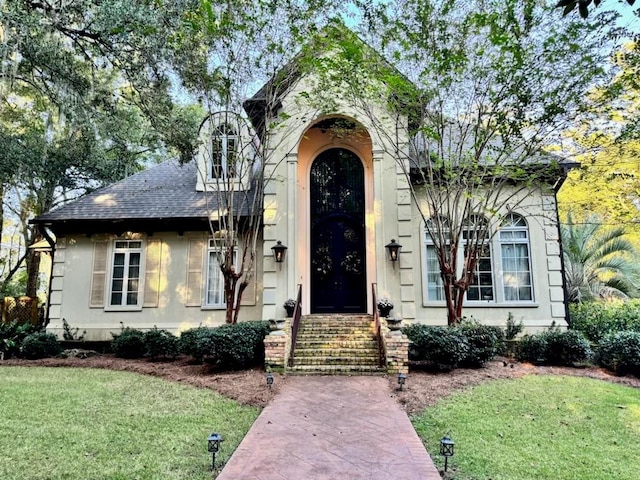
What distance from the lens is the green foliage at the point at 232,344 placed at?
26.6 feet

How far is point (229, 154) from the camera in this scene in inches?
396

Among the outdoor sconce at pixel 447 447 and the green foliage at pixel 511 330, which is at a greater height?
the green foliage at pixel 511 330

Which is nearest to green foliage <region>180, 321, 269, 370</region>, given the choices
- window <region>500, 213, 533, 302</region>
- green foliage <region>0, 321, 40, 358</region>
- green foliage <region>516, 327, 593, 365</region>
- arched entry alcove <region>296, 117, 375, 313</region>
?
arched entry alcove <region>296, 117, 375, 313</region>

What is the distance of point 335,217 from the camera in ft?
38.2

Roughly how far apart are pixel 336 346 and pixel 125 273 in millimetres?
6810

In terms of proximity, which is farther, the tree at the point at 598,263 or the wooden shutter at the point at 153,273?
the tree at the point at 598,263

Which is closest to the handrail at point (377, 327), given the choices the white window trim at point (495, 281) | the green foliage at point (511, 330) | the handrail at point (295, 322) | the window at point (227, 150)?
the white window trim at point (495, 281)

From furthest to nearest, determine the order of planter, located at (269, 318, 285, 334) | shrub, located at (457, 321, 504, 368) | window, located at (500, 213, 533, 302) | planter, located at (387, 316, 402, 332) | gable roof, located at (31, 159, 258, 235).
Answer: gable roof, located at (31, 159, 258, 235)
window, located at (500, 213, 533, 302)
planter, located at (387, 316, 402, 332)
planter, located at (269, 318, 285, 334)
shrub, located at (457, 321, 504, 368)

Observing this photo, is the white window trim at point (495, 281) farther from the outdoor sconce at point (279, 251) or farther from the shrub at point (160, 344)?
the shrub at point (160, 344)

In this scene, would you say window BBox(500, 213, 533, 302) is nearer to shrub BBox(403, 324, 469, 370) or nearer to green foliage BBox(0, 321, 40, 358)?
shrub BBox(403, 324, 469, 370)

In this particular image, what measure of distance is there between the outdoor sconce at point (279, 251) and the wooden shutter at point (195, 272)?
2590 millimetres

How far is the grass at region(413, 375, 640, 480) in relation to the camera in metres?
4.05

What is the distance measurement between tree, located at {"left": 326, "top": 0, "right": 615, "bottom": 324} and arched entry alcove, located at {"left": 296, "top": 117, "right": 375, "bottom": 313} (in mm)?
2218

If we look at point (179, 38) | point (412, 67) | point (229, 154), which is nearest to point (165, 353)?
point (229, 154)
